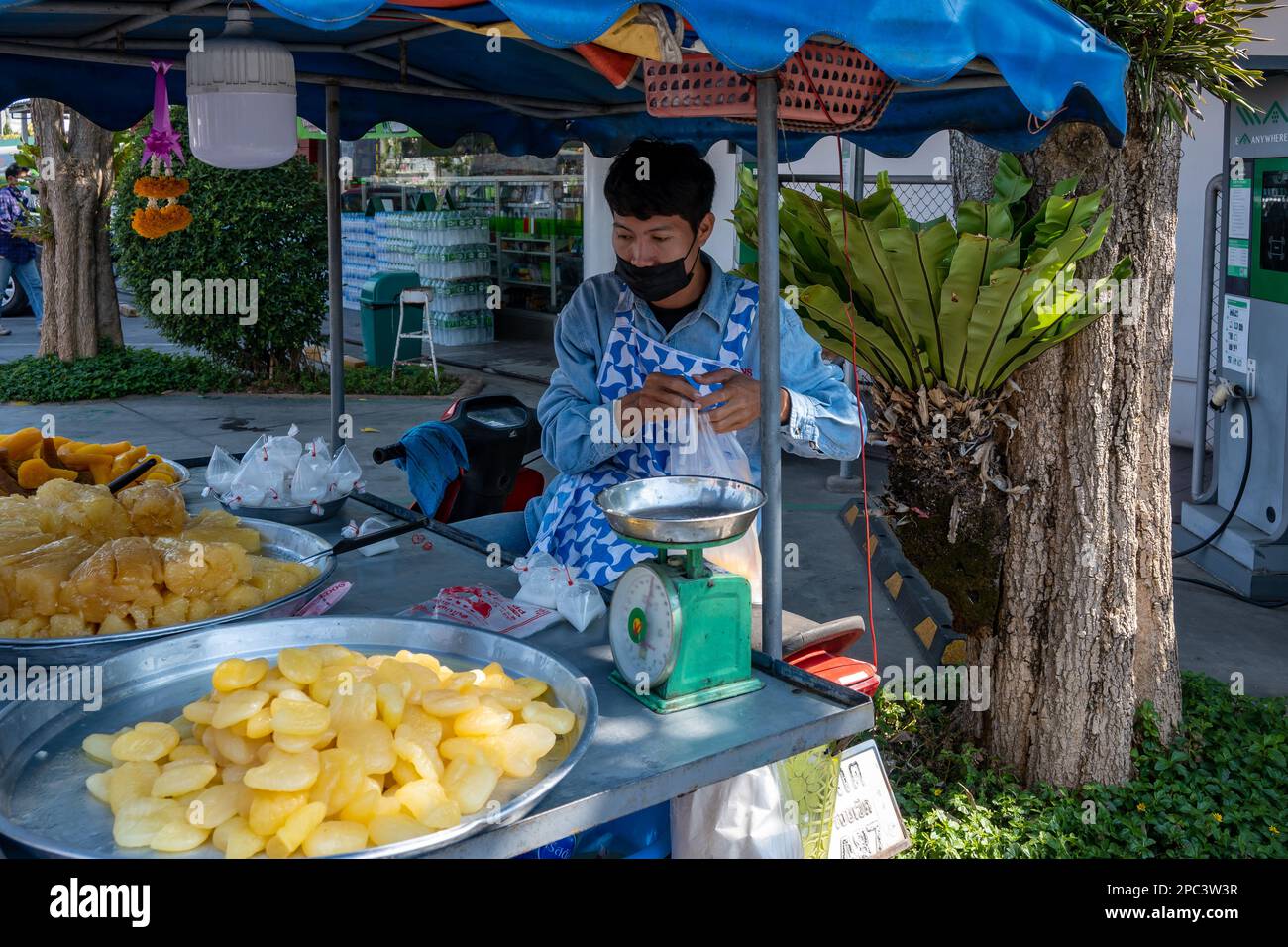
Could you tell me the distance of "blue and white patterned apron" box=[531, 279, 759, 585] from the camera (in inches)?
119

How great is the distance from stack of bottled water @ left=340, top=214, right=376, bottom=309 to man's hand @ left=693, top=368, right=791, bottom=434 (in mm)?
12605

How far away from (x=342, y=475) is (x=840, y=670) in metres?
1.44

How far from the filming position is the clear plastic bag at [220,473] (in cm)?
318

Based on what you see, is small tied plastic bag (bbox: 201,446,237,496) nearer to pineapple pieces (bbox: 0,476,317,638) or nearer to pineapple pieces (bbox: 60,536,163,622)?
pineapple pieces (bbox: 0,476,317,638)

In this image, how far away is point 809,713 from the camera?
1.94 m

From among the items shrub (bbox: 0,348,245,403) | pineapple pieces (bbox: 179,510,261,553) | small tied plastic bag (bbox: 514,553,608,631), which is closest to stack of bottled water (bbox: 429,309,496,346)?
shrub (bbox: 0,348,245,403)

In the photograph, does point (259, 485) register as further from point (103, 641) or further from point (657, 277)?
A: point (657, 277)

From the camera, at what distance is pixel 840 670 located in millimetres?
2740

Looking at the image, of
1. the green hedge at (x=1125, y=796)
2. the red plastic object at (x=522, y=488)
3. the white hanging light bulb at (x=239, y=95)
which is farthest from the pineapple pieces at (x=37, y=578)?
the green hedge at (x=1125, y=796)

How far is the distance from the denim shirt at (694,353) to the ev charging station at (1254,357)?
3.36 metres

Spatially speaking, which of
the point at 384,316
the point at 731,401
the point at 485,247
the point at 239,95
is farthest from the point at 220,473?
the point at 485,247

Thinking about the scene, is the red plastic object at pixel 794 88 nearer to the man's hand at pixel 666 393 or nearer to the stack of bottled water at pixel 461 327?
the man's hand at pixel 666 393
